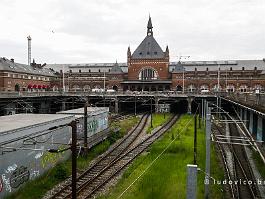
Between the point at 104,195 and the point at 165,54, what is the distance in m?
85.0

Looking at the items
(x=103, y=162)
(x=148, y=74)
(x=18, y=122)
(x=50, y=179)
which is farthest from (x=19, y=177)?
(x=148, y=74)

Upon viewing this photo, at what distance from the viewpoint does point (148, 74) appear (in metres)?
103

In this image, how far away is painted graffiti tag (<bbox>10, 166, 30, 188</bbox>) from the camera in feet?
63.2

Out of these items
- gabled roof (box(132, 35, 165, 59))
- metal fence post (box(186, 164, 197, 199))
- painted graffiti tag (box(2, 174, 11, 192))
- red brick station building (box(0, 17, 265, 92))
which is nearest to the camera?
metal fence post (box(186, 164, 197, 199))

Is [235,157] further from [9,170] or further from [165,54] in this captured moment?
[165,54]

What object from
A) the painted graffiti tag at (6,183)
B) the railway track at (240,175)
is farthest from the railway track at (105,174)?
the railway track at (240,175)

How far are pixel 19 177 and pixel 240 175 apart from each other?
1508 cm

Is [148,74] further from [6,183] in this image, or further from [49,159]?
[6,183]

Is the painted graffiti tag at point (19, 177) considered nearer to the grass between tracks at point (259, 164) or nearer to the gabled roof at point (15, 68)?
the grass between tracks at point (259, 164)

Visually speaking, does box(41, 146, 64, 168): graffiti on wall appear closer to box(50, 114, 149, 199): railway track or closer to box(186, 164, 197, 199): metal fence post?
box(50, 114, 149, 199): railway track

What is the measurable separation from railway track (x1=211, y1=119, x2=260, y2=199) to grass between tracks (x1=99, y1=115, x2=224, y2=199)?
82 cm

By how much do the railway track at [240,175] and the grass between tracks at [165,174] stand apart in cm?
82

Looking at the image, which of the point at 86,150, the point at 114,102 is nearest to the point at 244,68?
the point at 114,102

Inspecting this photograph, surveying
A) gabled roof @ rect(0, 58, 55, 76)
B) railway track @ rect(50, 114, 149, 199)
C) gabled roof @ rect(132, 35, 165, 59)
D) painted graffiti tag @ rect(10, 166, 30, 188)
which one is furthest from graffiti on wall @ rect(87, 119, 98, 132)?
gabled roof @ rect(132, 35, 165, 59)
